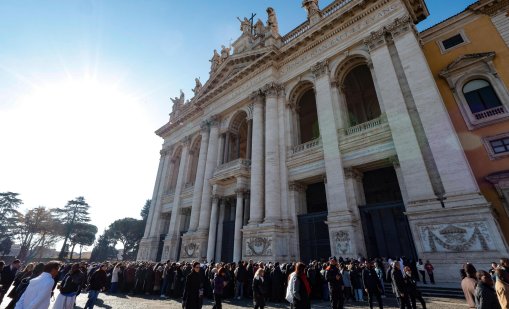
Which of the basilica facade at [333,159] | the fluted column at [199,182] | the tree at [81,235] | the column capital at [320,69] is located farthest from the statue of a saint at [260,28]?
the tree at [81,235]

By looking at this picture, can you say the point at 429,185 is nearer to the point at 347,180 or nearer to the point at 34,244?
the point at 347,180

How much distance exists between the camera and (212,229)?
17.9 metres

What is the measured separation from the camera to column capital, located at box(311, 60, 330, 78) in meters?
16.2

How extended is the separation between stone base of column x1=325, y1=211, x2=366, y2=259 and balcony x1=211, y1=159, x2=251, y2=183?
719 centimetres

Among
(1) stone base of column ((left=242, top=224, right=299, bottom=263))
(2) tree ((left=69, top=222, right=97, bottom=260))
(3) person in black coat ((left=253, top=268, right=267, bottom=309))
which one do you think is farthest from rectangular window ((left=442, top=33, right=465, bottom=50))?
(2) tree ((left=69, top=222, right=97, bottom=260))

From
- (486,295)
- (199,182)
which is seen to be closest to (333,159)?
(486,295)

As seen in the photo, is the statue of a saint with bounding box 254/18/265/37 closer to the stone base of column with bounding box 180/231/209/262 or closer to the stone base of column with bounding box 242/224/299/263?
the stone base of column with bounding box 242/224/299/263

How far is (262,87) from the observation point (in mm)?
19000

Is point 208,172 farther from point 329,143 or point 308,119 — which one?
point 329,143

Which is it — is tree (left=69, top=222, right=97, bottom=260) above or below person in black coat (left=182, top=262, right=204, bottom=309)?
above

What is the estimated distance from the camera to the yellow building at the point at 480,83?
11.0 m

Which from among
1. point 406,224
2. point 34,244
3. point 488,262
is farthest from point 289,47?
point 34,244

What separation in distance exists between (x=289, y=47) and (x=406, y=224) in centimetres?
1356

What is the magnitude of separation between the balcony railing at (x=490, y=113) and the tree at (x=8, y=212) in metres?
65.9
